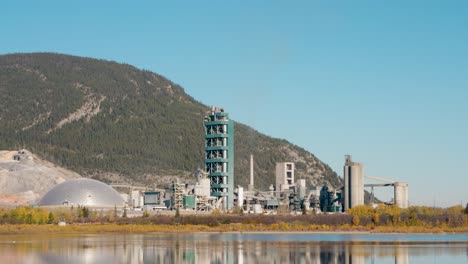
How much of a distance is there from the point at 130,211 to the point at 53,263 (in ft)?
392

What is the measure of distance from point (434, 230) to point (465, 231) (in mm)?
5294

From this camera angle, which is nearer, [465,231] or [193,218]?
[465,231]

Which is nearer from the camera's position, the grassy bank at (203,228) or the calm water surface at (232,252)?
the calm water surface at (232,252)

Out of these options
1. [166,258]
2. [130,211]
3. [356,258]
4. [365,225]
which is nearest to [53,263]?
[166,258]

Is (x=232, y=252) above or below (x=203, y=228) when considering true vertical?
above

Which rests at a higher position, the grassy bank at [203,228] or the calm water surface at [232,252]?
the calm water surface at [232,252]

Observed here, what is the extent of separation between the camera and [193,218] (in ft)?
566

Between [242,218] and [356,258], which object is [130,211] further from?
[356,258]

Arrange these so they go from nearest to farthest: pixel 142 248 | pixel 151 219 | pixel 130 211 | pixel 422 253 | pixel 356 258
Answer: pixel 356 258
pixel 422 253
pixel 142 248
pixel 151 219
pixel 130 211

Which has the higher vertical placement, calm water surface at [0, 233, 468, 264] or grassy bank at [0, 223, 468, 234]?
calm water surface at [0, 233, 468, 264]

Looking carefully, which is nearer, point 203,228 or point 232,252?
point 232,252

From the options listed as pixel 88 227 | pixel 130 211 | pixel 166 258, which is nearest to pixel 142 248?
pixel 166 258

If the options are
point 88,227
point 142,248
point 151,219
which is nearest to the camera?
point 142,248

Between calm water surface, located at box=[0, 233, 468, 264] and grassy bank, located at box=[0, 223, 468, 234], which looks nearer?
calm water surface, located at box=[0, 233, 468, 264]
